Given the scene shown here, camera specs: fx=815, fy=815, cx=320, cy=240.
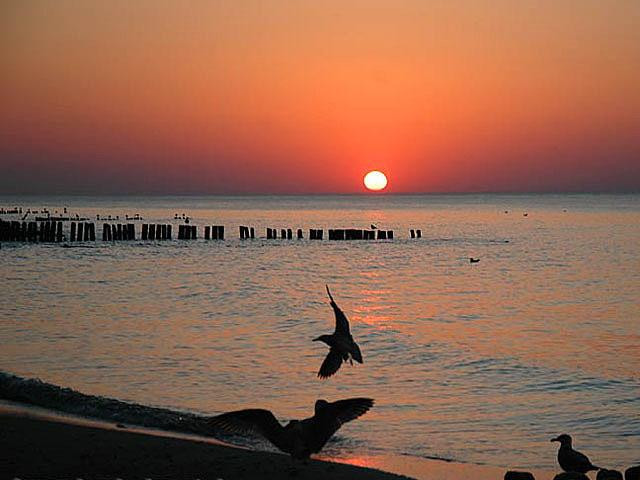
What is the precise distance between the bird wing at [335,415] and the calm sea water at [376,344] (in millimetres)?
3144

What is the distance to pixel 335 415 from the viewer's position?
7.80 metres

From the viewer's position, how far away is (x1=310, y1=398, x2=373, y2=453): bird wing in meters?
7.58

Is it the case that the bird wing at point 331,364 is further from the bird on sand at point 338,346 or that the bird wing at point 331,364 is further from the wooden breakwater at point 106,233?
the wooden breakwater at point 106,233

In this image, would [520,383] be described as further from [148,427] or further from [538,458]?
[148,427]

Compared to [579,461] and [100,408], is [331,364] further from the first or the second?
[100,408]

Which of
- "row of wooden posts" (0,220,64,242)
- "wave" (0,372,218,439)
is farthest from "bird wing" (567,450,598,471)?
"row of wooden posts" (0,220,64,242)

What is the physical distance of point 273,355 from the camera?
18.8m

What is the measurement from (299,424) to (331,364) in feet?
4.19

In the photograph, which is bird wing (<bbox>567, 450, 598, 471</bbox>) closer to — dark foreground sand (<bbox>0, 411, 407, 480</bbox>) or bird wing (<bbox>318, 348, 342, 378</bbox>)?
dark foreground sand (<bbox>0, 411, 407, 480</bbox>)

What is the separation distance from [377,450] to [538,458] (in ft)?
7.29

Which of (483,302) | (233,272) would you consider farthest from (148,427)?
(233,272)

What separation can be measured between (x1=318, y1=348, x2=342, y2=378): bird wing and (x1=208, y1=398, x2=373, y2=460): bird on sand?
1141 mm

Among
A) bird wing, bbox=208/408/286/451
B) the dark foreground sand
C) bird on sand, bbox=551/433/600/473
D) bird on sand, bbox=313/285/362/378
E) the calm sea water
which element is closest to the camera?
bird wing, bbox=208/408/286/451

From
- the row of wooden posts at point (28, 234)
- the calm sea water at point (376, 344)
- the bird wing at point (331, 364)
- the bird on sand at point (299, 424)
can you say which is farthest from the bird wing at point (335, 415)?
the row of wooden posts at point (28, 234)
